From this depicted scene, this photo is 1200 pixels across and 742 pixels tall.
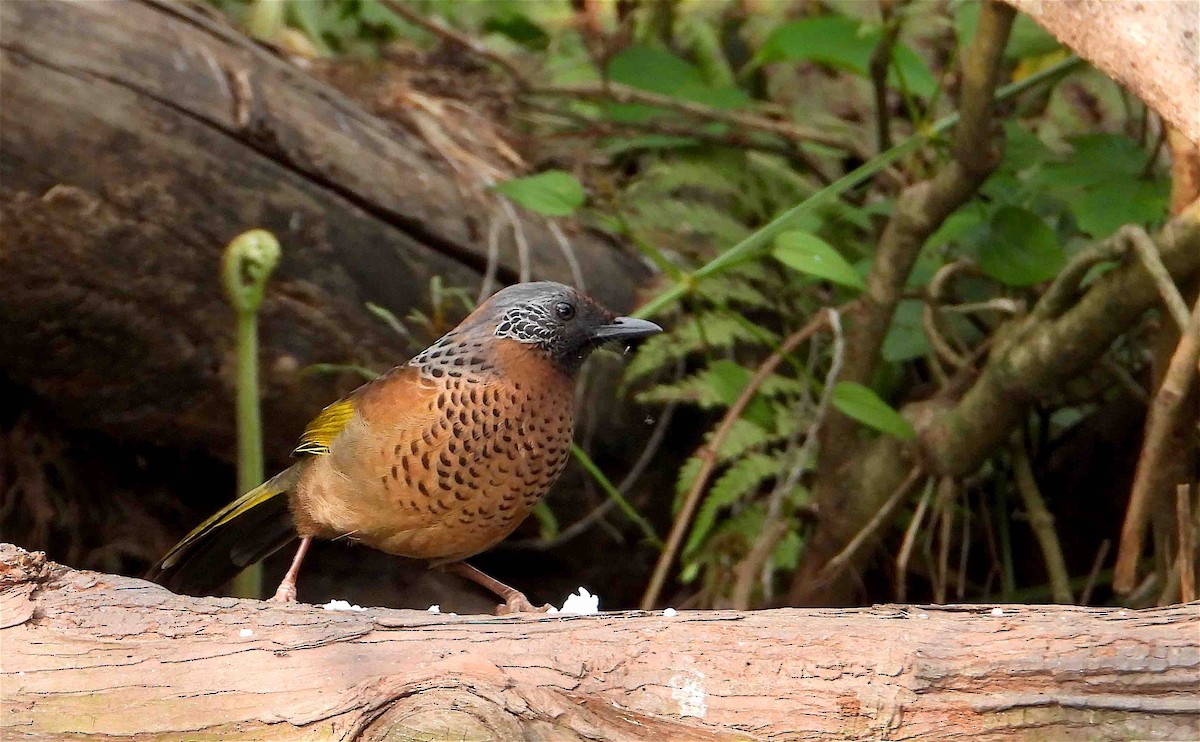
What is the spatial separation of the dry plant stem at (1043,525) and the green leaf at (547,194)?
5.16 ft

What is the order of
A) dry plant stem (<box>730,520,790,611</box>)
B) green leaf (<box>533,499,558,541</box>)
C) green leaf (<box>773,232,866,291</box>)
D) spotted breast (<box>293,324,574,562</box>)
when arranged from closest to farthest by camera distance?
spotted breast (<box>293,324,574,562</box>) < green leaf (<box>773,232,866,291</box>) < dry plant stem (<box>730,520,790,611</box>) < green leaf (<box>533,499,558,541</box>)

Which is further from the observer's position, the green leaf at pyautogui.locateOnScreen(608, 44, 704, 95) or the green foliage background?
the green leaf at pyautogui.locateOnScreen(608, 44, 704, 95)

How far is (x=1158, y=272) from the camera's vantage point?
113 inches

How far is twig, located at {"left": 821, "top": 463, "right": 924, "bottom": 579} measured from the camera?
140 inches

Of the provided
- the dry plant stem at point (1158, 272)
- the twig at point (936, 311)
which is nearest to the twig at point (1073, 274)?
the dry plant stem at point (1158, 272)

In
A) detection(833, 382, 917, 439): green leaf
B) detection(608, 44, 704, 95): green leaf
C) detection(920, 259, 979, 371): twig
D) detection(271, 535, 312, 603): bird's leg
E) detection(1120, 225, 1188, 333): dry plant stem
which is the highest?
detection(1120, 225, 1188, 333): dry plant stem

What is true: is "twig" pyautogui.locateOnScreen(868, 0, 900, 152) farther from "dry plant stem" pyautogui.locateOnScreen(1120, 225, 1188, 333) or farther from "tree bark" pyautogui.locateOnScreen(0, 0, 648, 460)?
"tree bark" pyautogui.locateOnScreen(0, 0, 648, 460)

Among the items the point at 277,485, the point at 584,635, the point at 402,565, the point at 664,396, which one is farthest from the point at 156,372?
the point at 584,635

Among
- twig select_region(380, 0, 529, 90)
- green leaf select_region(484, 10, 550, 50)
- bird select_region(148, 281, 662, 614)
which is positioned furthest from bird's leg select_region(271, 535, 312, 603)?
green leaf select_region(484, 10, 550, 50)

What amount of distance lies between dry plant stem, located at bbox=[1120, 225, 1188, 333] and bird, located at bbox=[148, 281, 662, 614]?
1.19m

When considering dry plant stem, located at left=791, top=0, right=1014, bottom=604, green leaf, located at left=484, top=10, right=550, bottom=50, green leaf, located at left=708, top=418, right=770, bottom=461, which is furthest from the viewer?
green leaf, located at left=484, top=10, right=550, bottom=50

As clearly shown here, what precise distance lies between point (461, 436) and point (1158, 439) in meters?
1.54

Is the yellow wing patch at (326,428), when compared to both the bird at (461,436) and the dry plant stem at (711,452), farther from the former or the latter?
the dry plant stem at (711,452)

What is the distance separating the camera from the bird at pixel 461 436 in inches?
100
